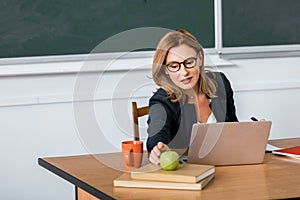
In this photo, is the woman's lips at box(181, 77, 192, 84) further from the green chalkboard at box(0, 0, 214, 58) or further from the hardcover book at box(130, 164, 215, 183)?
the green chalkboard at box(0, 0, 214, 58)

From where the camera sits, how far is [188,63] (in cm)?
250

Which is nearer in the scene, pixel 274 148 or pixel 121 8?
pixel 274 148

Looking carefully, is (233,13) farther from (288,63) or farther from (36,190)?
(36,190)

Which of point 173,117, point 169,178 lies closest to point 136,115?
point 173,117

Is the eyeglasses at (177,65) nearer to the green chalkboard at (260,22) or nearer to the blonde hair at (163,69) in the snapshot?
the blonde hair at (163,69)

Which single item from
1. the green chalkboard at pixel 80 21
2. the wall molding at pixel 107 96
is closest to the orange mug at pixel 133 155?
the wall molding at pixel 107 96

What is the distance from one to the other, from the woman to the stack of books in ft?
0.91

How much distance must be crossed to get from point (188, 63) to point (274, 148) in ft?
1.57

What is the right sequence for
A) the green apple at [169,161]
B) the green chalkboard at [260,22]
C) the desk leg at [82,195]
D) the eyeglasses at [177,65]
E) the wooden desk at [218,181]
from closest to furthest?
the wooden desk at [218,181] < the green apple at [169,161] < the desk leg at [82,195] < the eyeglasses at [177,65] < the green chalkboard at [260,22]

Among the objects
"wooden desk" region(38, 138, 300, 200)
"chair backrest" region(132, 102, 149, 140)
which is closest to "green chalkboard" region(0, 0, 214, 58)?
"chair backrest" region(132, 102, 149, 140)

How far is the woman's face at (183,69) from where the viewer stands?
97.5 inches

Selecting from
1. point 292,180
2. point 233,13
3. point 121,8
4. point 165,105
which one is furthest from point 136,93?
point 292,180

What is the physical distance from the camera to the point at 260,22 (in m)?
3.99

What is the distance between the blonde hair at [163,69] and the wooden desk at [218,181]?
334mm
